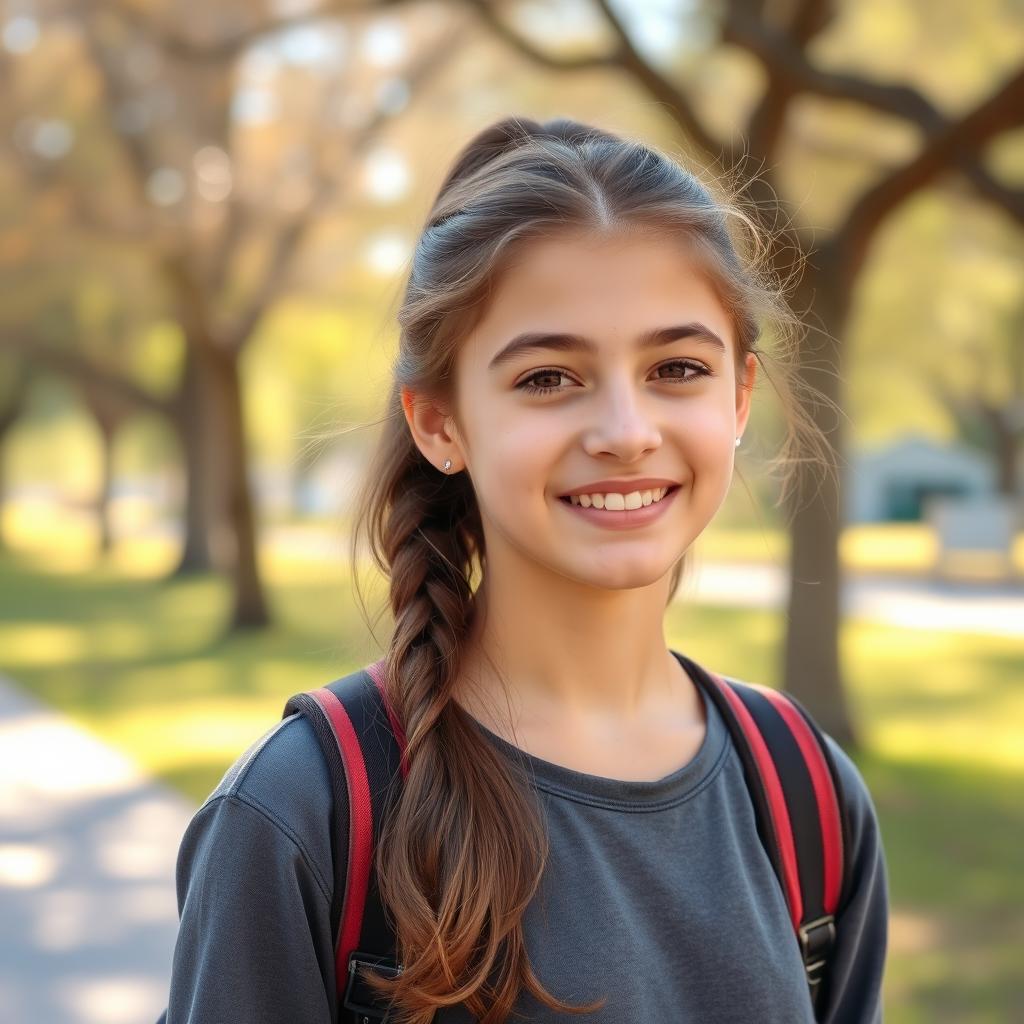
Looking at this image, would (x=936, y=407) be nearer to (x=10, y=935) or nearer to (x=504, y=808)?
(x=10, y=935)

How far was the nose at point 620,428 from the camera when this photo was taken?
1.69m

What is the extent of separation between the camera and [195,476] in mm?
24156

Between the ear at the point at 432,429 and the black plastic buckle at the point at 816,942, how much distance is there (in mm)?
799

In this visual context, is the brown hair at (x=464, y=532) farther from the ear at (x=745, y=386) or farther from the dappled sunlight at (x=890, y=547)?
the dappled sunlight at (x=890, y=547)

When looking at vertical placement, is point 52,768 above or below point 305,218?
below

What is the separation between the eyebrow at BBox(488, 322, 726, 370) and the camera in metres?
1.71

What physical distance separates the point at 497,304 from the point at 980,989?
4.01 m

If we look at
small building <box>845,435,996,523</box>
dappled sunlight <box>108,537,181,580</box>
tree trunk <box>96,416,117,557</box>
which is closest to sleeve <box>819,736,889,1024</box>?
dappled sunlight <box>108,537,181,580</box>

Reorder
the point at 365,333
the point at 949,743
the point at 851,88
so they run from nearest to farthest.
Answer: the point at 851,88
the point at 949,743
the point at 365,333

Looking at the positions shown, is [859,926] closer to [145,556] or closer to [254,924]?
[254,924]

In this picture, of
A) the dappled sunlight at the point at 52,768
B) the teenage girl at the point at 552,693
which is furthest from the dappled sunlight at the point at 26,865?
the teenage girl at the point at 552,693

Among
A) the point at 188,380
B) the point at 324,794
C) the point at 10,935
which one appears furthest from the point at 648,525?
the point at 188,380

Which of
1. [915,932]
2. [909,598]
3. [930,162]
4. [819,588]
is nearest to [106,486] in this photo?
[909,598]

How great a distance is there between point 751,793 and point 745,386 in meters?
0.61
